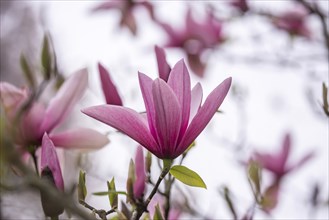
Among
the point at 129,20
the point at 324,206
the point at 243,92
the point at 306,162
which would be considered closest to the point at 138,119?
the point at 324,206

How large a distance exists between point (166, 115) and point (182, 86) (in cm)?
5

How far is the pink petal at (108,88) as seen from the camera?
864 mm

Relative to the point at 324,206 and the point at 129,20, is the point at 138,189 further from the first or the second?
the point at 129,20

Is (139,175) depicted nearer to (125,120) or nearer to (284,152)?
(125,120)

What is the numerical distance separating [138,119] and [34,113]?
8.5 inches

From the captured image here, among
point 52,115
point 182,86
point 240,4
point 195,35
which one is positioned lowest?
point 195,35

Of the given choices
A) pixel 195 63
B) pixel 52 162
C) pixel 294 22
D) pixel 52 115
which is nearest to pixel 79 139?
pixel 52 115

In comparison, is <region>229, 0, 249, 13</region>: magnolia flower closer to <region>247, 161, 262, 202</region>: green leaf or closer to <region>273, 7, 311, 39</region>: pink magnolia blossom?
<region>273, 7, 311, 39</region>: pink magnolia blossom

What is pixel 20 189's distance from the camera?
535 millimetres

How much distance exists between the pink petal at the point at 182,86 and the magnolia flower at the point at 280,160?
781mm

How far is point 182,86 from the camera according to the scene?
70cm

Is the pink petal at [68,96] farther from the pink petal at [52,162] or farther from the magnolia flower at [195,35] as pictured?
the magnolia flower at [195,35]

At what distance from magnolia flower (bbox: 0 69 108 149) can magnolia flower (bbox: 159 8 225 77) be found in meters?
0.96

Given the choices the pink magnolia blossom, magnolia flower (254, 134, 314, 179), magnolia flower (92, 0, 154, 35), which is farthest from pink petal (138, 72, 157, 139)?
magnolia flower (92, 0, 154, 35)
